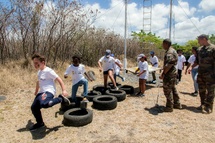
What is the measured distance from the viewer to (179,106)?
5488 mm

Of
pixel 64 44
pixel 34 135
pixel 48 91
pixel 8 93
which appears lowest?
pixel 34 135

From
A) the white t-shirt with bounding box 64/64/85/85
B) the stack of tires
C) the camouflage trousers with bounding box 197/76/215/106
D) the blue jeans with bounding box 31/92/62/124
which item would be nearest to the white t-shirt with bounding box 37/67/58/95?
the blue jeans with bounding box 31/92/62/124

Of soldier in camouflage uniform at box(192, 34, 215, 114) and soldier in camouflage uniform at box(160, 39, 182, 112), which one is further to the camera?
soldier in camouflage uniform at box(192, 34, 215, 114)

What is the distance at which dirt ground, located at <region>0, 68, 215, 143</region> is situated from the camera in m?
3.70

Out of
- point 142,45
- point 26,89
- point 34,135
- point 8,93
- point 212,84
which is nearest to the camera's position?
point 34,135

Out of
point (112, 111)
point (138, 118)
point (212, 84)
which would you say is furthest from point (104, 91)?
point (212, 84)

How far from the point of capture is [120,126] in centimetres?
429

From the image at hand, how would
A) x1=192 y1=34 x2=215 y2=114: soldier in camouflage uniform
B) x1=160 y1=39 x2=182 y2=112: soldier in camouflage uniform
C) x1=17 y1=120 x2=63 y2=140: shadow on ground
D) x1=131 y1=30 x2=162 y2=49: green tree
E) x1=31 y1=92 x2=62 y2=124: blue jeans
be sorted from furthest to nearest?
x1=131 y1=30 x2=162 y2=49: green tree
x1=192 y1=34 x2=215 y2=114: soldier in camouflage uniform
x1=160 y1=39 x2=182 y2=112: soldier in camouflage uniform
x1=17 y1=120 x2=63 y2=140: shadow on ground
x1=31 y1=92 x2=62 y2=124: blue jeans

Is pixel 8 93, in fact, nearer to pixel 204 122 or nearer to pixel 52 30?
pixel 52 30

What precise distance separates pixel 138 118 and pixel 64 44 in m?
8.84

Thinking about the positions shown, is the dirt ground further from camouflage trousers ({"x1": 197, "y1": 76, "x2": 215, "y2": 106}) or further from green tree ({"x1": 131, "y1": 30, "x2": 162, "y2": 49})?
green tree ({"x1": 131, "y1": 30, "x2": 162, "y2": 49})

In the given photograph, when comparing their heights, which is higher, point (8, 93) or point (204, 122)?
point (8, 93)

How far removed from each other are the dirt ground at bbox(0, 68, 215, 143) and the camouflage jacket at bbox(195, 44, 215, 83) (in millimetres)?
1143

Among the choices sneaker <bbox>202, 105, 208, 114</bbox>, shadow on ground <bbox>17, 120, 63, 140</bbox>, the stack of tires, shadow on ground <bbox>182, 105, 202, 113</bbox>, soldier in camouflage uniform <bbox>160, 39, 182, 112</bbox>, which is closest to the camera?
shadow on ground <bbox>17, 120, 63, 140</bbox>
